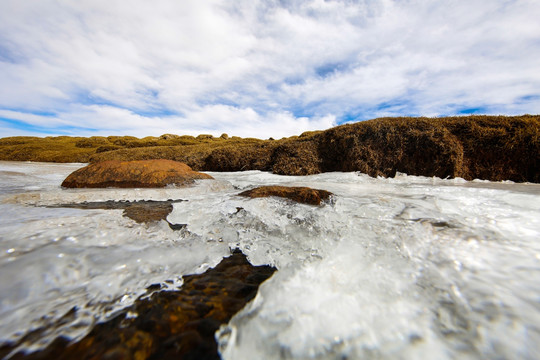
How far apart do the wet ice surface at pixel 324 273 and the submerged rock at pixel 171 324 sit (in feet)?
0.27

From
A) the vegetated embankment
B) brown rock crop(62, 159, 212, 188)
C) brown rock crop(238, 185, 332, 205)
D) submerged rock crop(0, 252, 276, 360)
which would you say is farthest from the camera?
the vegetated embankment

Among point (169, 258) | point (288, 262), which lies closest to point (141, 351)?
point (169, 258)

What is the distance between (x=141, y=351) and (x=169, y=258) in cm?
86

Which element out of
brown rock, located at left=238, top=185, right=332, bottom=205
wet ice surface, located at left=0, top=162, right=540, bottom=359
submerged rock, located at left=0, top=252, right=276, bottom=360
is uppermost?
brown rock, located at left=238, top=185, right=332, bottom=205

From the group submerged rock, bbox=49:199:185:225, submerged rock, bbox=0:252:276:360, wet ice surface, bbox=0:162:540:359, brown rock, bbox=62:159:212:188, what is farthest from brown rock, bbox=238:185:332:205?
brown rock, bbox=62:159:212:188

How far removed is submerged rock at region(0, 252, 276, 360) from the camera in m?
0.99

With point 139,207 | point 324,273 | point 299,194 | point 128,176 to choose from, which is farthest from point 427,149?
point 128,176

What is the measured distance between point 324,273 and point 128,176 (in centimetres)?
499

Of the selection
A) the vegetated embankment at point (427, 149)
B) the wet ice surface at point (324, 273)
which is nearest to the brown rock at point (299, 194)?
the wet ice surface at point (324, 273)

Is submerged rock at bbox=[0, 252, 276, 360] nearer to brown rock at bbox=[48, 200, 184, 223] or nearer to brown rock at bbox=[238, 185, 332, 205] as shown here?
brown rock at bbox=[48, 200, 184, 223]

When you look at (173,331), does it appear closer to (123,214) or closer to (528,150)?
(123,214)

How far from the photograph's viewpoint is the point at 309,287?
1.43 metres

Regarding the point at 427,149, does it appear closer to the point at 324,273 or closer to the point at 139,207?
the point at 324,273

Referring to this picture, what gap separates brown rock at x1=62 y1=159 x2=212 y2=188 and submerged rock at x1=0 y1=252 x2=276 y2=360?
4036 mm
